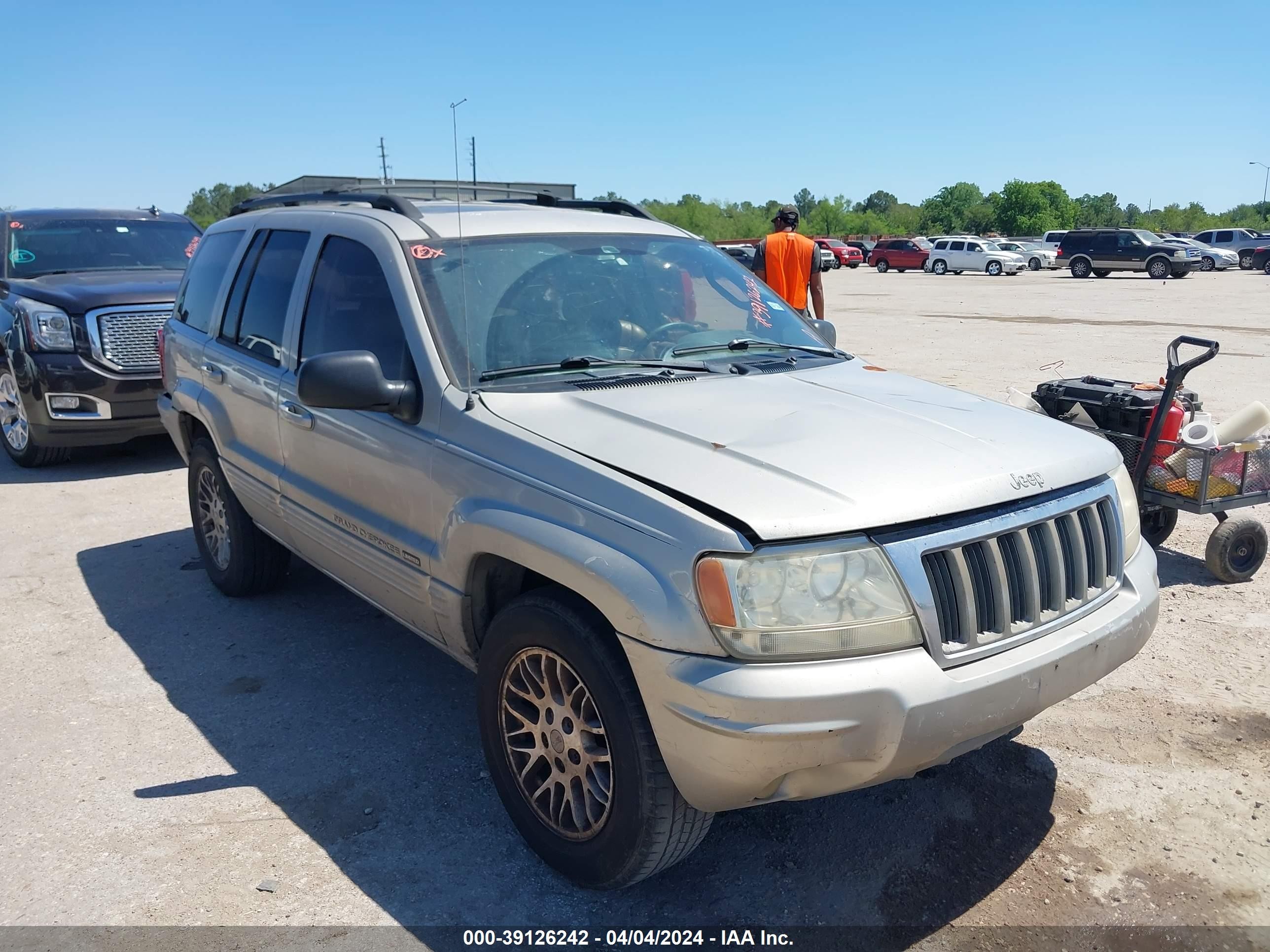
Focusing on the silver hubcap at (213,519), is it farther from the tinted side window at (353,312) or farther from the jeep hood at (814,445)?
the jeep hood at (814,445)

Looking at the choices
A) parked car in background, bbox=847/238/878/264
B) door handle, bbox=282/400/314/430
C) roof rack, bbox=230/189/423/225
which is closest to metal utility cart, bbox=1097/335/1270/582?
roof rack, bbox=230/189/423/225

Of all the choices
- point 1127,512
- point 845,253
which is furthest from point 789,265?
point 845,253

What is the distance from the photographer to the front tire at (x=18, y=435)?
8.40 m

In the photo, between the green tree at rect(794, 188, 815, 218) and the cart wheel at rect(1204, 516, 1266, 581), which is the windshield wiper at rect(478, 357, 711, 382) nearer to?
the cart wheel at rect(1204, 516, 1266, 581)

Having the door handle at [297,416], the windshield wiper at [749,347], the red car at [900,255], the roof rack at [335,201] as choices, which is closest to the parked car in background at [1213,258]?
the red car at [900,255]

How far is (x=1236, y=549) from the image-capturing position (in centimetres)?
546

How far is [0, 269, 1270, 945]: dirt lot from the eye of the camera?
2.96 meters

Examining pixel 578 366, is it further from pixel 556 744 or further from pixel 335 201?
pixel 335 201

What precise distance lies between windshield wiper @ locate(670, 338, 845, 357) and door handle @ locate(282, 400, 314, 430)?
1489mm

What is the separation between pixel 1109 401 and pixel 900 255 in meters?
46.2

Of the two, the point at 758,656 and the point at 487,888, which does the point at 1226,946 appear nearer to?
the point at 758,656

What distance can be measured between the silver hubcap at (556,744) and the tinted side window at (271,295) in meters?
2.08

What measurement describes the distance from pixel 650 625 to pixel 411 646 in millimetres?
2561

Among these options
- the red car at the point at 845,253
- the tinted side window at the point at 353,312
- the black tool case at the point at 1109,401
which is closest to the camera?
the tinted side window at the point at 353,312
